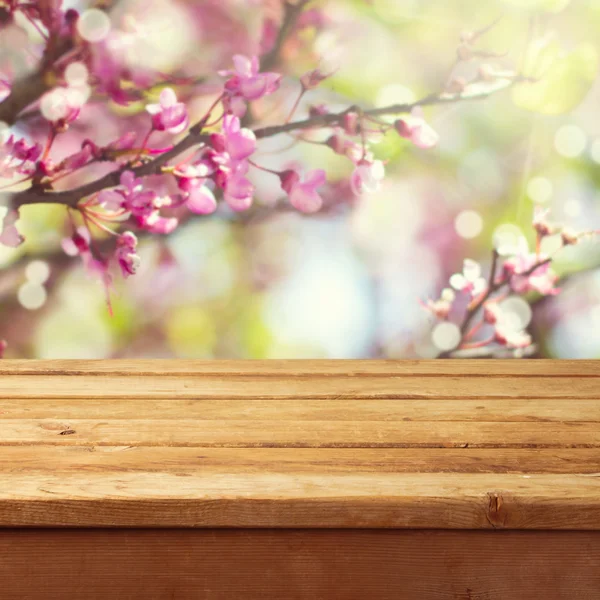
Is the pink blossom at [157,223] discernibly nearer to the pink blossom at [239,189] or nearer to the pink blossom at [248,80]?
the pink blossom at [239,189]

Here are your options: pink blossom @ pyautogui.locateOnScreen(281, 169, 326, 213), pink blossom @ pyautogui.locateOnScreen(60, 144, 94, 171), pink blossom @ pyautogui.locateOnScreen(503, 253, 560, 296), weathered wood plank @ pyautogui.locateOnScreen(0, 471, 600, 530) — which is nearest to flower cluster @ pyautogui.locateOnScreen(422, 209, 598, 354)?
pink blossom @ pyautogui.locateOnScreen(503, 253, 560, 296)

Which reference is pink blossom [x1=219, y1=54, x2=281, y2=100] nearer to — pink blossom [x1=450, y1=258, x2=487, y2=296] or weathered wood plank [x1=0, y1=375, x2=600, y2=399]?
pink blossom [x1=450, y1=258, x2=487, y2=296]

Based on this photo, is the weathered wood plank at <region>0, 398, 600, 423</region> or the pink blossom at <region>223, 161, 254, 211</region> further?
the pink blossom at <region>223, 161, 254, 211</region>

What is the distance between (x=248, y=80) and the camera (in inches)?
78.9

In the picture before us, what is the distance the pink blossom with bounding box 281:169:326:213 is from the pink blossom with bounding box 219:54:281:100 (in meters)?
0.19

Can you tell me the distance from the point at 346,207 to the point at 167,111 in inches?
17.9

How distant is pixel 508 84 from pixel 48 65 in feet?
3.39

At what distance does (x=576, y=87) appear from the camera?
2.05 m

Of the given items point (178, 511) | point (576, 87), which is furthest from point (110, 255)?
point (178, 511)

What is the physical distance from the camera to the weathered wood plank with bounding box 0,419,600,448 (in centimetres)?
99

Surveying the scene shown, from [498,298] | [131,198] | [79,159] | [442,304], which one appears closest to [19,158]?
[79,159]

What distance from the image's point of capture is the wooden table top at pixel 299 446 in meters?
0.81

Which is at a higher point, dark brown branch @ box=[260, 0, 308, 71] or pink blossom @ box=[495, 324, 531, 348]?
dark brown branch @ box=[260, 0, 308, 71]

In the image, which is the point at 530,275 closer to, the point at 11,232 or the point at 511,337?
the point at 511,337
